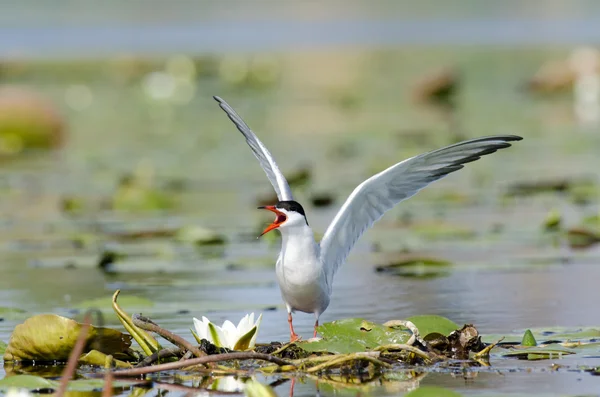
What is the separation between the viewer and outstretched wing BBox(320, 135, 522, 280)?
607cm

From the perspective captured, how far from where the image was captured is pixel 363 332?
562cm

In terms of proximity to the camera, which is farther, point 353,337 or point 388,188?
point 388,188

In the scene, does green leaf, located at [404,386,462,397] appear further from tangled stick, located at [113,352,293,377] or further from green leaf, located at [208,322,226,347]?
green leaf, located at [208,322,226,347]

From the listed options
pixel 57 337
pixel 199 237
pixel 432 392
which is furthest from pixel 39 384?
pixel 199 237

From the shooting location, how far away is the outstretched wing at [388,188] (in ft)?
19.9

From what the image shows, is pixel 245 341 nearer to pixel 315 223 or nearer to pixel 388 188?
pixel 388 188

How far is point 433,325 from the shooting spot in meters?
5.93

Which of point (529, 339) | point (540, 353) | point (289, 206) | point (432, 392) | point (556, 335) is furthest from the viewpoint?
point (556, 335)

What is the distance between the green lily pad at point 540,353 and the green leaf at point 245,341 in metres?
1.07

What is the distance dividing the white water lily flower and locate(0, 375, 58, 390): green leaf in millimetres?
722

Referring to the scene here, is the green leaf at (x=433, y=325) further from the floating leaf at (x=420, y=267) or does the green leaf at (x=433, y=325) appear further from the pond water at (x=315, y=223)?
the floating leaf at (x=420, y=267)

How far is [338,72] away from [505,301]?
29.9 m

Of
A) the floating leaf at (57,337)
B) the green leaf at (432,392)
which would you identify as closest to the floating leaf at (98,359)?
the floating leaf at (57,337)

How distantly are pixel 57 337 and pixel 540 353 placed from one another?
79.7 inches
